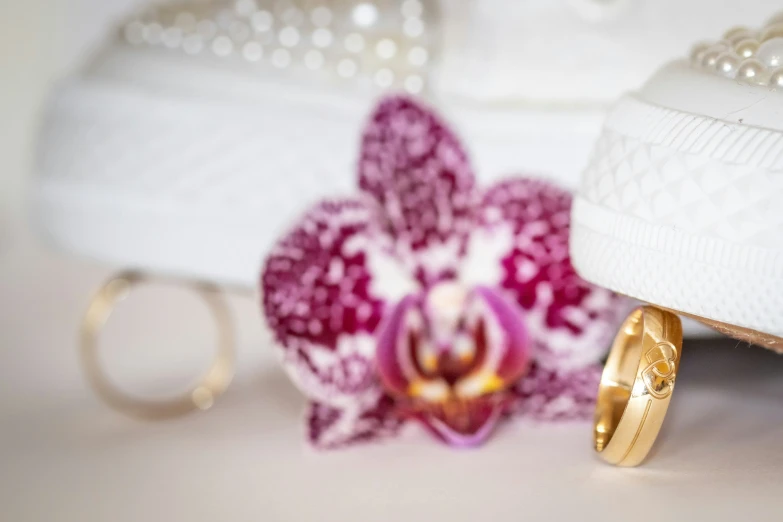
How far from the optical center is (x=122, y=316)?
36.6 inches

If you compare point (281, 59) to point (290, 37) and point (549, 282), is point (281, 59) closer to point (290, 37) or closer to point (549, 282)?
point (290, 37)

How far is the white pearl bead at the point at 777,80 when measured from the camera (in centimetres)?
36

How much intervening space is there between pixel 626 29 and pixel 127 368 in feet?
1.58

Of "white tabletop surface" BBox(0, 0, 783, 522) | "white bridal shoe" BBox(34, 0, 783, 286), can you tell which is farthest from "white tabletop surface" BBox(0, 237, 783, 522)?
"white bridal shoe" BBox(34, 0, 783, 286)

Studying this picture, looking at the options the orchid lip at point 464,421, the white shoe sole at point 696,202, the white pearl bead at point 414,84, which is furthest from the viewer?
the white pearl bead at point 414,84

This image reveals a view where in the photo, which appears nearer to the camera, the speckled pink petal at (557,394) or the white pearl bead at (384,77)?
the speckled pink petal at (557,394)

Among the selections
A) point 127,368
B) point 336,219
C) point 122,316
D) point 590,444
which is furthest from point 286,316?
point 122,316

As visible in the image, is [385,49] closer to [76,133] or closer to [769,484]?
[76,133]

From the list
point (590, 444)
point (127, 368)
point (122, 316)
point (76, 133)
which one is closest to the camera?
point (590, 444)

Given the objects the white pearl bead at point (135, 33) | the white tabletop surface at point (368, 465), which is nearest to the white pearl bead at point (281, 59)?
the white pearl bead at point (135, 33)

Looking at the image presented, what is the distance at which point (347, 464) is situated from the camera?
47cm

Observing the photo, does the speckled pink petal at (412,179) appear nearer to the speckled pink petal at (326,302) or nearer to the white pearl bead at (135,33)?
the speckled pink petal at (326,302)

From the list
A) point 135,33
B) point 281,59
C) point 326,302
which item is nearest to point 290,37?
point 281,59

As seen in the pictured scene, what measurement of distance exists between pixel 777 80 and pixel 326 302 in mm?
259
